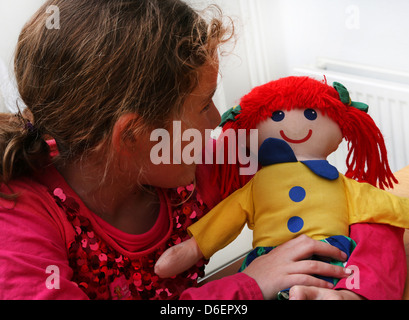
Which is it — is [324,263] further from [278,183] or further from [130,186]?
[130,186]

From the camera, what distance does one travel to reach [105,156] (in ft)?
2.16

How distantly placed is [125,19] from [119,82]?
0.07 metres

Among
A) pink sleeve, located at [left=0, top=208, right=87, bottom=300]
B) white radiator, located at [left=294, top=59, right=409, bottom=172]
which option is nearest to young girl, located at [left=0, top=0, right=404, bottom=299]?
pink sleeve, located at [left=0, top=208, right=87, bottom=300]

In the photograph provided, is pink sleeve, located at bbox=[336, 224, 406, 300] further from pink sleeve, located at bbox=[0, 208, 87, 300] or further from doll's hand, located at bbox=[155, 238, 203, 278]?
pink sleeve, located at bbox=[0, 208, 87, 300]

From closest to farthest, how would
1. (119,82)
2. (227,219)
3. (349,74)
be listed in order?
(119,82) → (227,219) → (349,74)

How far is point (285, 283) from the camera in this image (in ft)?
1.98

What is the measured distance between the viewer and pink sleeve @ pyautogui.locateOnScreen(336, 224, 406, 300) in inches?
23.0

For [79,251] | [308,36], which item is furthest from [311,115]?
[308,36]

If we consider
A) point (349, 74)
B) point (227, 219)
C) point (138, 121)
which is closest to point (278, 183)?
point (227, 219)

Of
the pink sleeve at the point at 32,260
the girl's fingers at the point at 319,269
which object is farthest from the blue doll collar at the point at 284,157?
the pink sleeve at the point at 32,260

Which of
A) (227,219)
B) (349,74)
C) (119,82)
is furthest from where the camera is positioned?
(349,74)

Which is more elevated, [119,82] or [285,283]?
[119,82]

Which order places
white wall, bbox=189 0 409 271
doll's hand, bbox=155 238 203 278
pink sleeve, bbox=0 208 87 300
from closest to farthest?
pink sleeve, bbox=0 208 87 300 < doll's hand, bbox=155 238 203 278 < white wall, bbox=189 0 409 271

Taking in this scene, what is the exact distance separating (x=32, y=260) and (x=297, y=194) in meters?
0.32
